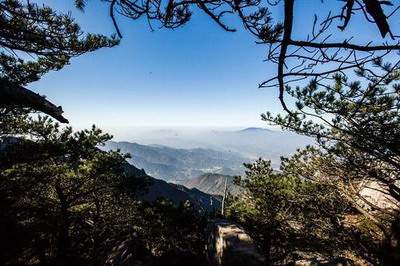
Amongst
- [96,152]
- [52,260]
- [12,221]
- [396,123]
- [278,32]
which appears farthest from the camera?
[96,152]

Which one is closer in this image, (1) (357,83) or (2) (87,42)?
(1) (357,83)

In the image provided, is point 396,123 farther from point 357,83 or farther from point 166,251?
point 166,251

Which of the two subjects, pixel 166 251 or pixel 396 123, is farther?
pixel 166 251

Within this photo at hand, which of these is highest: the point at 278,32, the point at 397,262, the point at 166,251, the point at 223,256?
the point at 278,32

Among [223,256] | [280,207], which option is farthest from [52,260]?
[280,207]

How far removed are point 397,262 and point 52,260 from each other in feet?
38.8

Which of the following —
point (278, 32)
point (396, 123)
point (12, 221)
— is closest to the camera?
point (278, 32)

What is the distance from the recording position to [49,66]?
13.1m

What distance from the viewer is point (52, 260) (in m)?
12.2

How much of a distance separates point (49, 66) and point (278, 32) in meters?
12.3

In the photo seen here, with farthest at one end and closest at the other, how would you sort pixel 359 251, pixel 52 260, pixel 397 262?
pixel 52 260
pixel 359 251
pixel 397 262

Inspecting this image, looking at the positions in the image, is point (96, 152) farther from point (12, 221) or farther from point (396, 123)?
point (396, 123)

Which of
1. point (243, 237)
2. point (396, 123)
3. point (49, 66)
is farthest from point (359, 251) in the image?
point (49, 66)

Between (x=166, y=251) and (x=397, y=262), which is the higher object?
(x=397, y=262)
